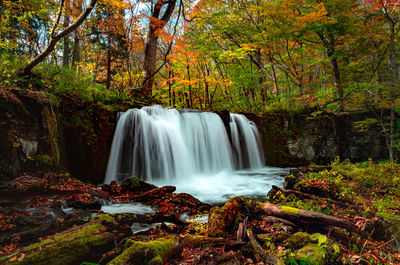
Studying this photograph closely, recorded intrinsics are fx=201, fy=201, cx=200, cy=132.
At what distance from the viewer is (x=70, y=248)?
2.05 metres

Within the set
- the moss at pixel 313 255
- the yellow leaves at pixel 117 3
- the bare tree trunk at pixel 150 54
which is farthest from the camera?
the bare tree trunk at pixel 150 54

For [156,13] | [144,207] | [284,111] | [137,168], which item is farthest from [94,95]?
[284,111]

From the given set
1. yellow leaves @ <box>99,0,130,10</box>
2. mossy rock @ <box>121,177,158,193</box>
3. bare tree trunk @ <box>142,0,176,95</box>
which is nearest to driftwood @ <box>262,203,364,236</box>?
mossy rock @ <box>121,177,158,193</box>

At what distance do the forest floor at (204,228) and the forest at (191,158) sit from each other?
0.07 feet

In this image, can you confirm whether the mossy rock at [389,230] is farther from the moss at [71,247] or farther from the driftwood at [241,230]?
the moss at [71,247]

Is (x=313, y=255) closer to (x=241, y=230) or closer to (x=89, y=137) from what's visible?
(x=241, y=230)

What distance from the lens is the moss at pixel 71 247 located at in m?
1.85

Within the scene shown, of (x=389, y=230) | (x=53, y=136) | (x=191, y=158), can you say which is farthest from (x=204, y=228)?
(x=191, y=158)

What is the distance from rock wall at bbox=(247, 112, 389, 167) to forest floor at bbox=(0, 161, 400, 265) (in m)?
6.39

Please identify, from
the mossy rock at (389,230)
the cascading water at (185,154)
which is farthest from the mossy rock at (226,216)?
the cascading water at (185,154)

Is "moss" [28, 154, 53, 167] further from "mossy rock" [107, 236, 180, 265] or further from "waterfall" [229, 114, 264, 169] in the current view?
"waterfall" [229, 114, 264, 169]

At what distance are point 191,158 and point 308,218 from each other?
6.28 metres

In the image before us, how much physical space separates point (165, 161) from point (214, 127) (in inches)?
130

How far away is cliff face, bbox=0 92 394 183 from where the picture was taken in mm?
4559
